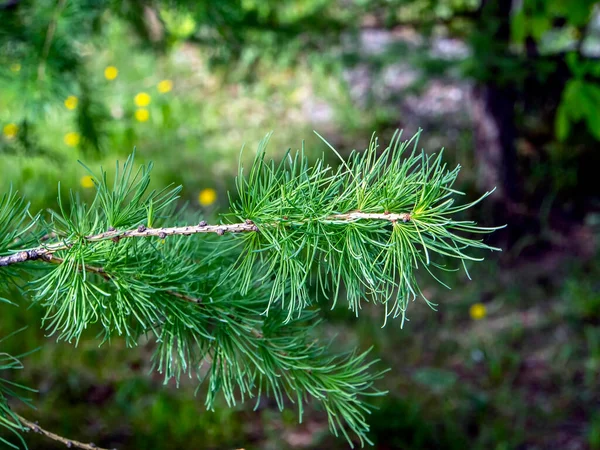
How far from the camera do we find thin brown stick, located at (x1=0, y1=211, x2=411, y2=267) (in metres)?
0.73

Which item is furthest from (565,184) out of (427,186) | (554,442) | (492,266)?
(427,186)

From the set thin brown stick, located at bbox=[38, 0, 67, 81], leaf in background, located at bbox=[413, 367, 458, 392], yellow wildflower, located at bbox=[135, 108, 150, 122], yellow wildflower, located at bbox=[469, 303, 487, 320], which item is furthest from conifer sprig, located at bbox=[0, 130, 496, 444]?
yellow wildflower, located at bbox=[135, 108, 150, 122]

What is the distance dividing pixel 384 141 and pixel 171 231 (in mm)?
3722

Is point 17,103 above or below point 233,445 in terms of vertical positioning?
above

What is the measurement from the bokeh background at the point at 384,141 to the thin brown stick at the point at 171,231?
Result: 3.11 ft

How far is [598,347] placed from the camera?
9.50 feet

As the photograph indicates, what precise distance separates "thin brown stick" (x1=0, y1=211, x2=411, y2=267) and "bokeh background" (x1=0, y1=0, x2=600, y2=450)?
3.11 feet

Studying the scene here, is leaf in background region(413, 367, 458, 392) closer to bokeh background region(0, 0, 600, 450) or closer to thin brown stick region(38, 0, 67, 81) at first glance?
bokeh background region(0, 0, 600, 450)

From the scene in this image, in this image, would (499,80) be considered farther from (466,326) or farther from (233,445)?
(233,445)

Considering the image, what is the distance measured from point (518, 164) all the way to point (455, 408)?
2067 millimetres

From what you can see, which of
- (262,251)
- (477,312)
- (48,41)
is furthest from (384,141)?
(262,251)

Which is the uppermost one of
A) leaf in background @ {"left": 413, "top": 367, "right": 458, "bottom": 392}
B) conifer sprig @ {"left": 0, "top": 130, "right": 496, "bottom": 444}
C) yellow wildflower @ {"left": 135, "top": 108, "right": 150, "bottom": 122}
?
conifer sprig @ {"left": 0, "top": 130, "right": 496, "bottom": 444}

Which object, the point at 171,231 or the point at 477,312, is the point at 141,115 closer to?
the point at 477,312

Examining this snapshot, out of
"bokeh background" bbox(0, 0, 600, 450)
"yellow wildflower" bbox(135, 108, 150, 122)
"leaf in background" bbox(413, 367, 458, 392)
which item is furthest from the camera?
"yellow wildflower" bbox(135, 108, 150, 122)
